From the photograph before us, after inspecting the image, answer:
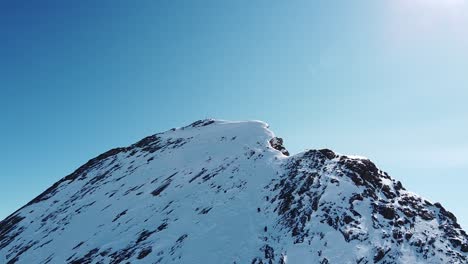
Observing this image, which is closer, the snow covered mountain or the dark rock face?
the snow covered mountain

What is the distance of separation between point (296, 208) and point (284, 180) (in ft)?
14.6

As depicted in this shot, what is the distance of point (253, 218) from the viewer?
89.7 feet

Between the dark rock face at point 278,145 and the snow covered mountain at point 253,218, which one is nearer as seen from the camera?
the snow covered mountain at point 253,218

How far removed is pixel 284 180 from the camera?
31000mm

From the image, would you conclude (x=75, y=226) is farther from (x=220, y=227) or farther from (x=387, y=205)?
(x=387, y=205)

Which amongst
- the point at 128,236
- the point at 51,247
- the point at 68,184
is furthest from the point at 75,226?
the point at 68,184

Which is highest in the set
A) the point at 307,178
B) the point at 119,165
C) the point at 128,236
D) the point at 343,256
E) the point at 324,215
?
the point at 119,165

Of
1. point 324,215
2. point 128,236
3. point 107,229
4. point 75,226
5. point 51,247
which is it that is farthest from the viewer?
point 75,226

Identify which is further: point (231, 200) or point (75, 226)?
point (75, 226)

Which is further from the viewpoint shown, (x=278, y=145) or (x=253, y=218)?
(x=278, y=145)

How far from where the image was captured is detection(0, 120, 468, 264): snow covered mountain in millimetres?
23719

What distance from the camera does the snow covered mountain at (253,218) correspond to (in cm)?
2372

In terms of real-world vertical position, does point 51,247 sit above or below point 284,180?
above

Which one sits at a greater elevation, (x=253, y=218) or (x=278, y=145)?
(x=278, y=145)
